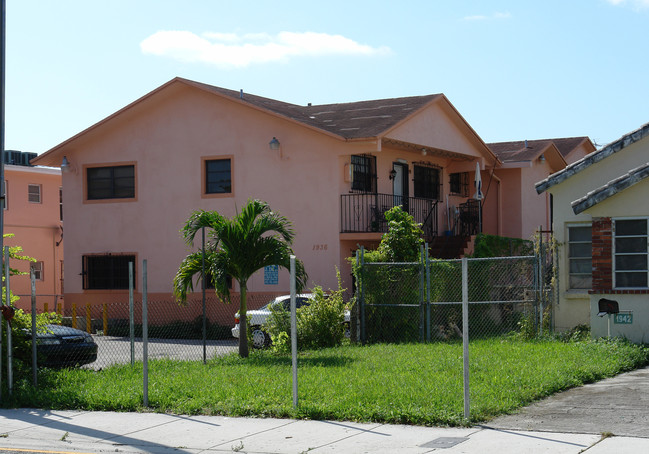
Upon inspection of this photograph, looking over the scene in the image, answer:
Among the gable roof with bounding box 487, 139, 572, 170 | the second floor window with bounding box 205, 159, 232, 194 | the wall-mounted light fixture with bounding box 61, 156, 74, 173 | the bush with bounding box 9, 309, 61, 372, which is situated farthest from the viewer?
the gable roof with bounding box 487, 139, 572, 170

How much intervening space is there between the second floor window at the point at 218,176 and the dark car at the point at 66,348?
33.4 feet

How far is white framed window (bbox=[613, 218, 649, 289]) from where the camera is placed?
1616 centimetres

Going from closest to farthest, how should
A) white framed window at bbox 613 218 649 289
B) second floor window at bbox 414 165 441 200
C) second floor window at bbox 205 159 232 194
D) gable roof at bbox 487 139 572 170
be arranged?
white framed window at bbox 613 218 649 289 → second floor window at bbox 205 159 232 194 → second floor window at bbox 414 165 441 200 → gable roof at bbox 487 139 572 170

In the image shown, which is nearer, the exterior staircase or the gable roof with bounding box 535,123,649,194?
the gable roof with bounding box 535,123,649,194

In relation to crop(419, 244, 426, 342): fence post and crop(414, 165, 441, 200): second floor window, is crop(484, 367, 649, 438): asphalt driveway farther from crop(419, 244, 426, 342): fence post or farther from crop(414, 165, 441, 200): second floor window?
crop(414, 165, 441, 200): second floor window

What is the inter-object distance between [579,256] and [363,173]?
9126 mm

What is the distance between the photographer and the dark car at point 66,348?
54.3 ft

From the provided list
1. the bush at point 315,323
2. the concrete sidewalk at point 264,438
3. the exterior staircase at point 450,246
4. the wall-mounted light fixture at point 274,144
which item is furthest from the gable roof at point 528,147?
the concrete sidewalk at point 264,438

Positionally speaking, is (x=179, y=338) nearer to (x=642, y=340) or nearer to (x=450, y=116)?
(x=450, y=116)

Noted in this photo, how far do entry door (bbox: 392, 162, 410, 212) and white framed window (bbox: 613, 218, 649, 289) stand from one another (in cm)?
1182

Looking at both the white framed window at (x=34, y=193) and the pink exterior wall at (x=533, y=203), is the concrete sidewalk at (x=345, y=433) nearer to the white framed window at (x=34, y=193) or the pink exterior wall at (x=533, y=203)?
the pink exterior wall at (x=533, y=203)

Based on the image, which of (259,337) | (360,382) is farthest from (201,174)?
(360,382)

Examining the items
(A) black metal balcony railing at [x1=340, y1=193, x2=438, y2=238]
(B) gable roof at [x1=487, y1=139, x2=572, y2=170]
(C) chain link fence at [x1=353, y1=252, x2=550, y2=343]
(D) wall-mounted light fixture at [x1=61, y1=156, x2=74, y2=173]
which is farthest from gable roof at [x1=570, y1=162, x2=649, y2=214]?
(D) wall-mounted light fixture at [x1=61, y1=156, x2=74, y2=173]

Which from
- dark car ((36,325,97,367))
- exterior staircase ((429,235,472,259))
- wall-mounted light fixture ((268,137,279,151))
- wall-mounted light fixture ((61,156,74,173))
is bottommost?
dark car ((36,325,97,367))
